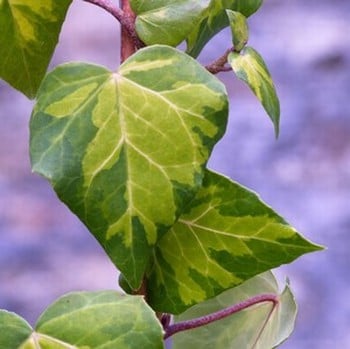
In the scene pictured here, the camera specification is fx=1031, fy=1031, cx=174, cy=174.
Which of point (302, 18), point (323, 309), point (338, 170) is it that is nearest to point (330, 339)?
point (323, 309)

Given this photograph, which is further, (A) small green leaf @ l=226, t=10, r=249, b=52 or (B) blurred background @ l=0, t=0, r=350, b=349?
(B) blurred background @ l=0, t=0, r=350, b=349

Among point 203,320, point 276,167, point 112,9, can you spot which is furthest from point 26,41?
point 276,167

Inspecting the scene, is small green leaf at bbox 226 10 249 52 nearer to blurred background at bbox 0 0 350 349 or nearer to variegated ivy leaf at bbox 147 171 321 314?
variegated ivy leaf at bbox 147 171 321 314

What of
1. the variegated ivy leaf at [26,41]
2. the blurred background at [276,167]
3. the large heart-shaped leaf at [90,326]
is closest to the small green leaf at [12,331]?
the large heart-shaped leaf at [90,326]

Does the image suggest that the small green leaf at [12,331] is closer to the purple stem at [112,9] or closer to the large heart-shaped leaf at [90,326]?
the large heart-shaped leaf at [90,326]

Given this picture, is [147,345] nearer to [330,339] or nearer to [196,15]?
[196,15]

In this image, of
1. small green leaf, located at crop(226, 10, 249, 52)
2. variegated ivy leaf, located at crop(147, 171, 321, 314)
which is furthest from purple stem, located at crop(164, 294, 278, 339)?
small green leaf, located at crop(226, 10, 249, 52)
